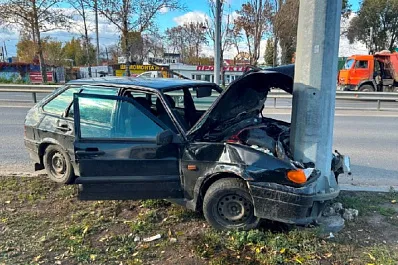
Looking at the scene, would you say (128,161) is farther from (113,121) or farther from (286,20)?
(286,20)

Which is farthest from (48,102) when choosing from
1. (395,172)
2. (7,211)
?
(395,172)

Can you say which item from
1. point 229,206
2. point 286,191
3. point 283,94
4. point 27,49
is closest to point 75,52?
point 27,49

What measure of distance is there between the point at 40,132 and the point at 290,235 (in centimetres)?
356

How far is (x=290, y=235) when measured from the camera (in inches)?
119

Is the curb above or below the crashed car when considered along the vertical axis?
below

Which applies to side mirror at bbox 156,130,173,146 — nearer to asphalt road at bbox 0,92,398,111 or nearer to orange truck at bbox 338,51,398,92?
asphalt road at bbox 0,92,398,111

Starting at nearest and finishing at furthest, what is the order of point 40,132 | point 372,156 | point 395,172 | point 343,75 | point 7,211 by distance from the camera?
point 7,211 < point 40,132 < point 395,172 < point 372,156 < point 343,75

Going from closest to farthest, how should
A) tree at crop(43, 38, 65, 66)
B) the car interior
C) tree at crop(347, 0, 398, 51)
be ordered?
the car interior → tree at crop(347, 0, 398, 51) → tree at crop(43, 38, 65, 66)

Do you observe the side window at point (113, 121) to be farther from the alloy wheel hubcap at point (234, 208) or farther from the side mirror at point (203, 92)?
the side mirror at point (203, 92)

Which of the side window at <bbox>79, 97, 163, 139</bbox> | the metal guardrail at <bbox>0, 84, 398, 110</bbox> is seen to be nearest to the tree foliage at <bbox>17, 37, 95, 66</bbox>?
the metal guardrail at <bbox>0, 84, 398, 110</bbox>

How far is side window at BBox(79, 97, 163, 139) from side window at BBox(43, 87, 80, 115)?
99cm

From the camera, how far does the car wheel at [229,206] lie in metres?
3.06

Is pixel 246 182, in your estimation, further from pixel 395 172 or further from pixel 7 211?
pixel 395 172

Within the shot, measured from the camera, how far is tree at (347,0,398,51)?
39078 millimetres
